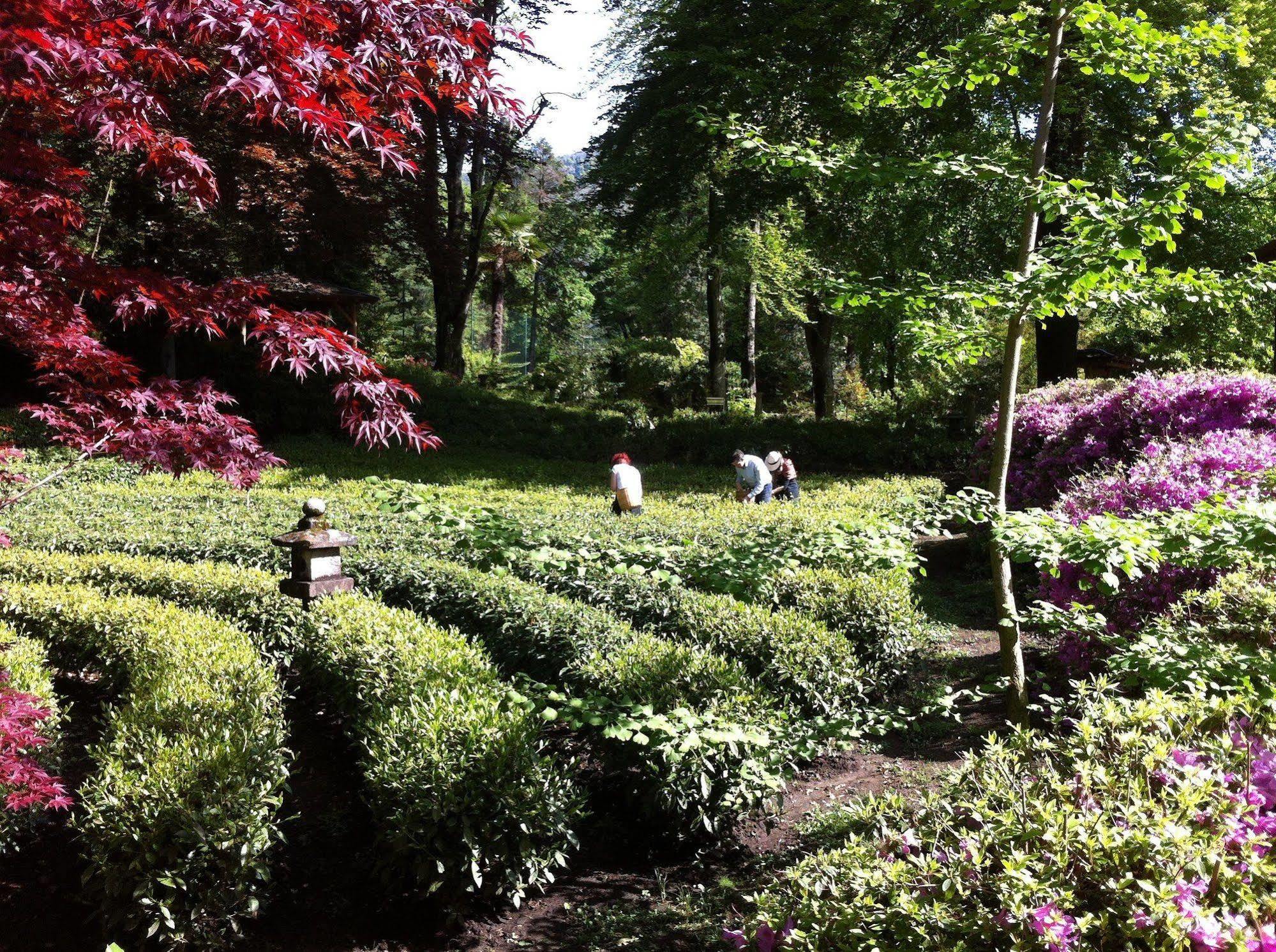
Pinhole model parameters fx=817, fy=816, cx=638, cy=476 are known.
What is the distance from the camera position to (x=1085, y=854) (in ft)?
6.07

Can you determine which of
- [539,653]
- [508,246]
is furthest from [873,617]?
[508,246]

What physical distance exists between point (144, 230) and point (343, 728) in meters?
12.9

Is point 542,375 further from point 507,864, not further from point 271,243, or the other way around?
point 507,864

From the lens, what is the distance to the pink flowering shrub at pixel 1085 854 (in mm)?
1677

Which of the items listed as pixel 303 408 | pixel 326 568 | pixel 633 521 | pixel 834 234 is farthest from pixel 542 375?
pixel 326 568

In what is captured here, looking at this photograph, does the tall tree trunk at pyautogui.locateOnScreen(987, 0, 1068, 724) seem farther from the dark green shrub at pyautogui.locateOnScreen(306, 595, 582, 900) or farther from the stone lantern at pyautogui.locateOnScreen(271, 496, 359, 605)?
the stone lantern at pyautogui.locateOnScreen(271, 496, 359, 605)

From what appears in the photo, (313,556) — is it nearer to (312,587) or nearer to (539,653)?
(312,587)

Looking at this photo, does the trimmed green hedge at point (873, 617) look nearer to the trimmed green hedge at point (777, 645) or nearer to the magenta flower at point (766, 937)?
the trimmed green hedge at point (777, 645)

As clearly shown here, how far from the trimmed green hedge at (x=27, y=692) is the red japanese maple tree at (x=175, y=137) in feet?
4.41

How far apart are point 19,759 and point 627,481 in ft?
22.3

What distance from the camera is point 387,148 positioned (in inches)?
138

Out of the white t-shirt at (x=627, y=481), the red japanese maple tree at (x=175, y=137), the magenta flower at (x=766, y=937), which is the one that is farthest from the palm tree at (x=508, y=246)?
the magenta flower at (x=766, y=937)

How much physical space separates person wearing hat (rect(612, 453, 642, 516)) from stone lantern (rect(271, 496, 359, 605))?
406 cm

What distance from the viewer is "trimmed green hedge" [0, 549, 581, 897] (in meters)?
3.53
